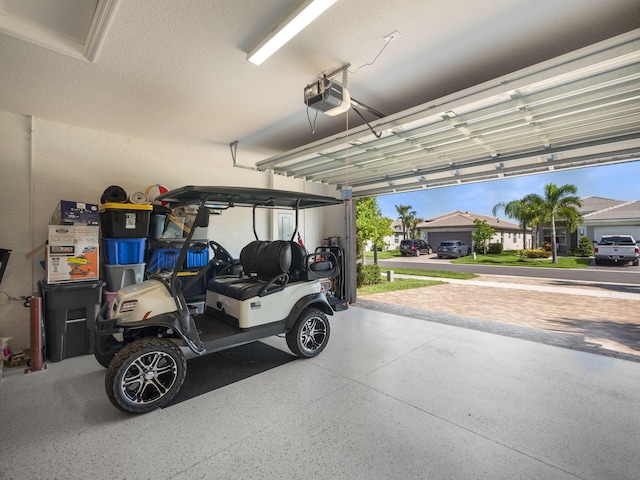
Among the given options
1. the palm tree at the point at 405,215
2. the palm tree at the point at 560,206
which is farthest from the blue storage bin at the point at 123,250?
the palm tree at the point at 405,215

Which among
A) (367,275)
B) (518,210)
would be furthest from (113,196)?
(518,210)

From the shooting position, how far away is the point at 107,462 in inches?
66.2

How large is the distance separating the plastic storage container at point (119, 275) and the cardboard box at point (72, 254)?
14 cm

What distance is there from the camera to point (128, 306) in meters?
2.32

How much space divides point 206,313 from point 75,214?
1.97 meters

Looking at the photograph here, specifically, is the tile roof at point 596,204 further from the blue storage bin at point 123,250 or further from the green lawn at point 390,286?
the blue storage bin at point 123,250

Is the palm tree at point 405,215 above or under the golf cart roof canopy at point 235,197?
above

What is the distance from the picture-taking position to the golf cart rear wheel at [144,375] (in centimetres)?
210

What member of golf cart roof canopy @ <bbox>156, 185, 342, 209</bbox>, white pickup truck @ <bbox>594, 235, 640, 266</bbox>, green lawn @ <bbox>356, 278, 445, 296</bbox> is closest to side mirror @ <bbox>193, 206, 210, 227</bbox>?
golf cart roof canopy @ <bbox>156, 185, 342, 209</bbox>

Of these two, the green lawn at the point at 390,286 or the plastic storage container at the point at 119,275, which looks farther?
the green lawn at the point at 390,286

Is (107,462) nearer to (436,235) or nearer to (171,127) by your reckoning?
(171,127)

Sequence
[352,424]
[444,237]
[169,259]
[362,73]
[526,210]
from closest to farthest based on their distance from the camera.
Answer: [352,424]
[362,73]
[169,259]
[526,210]
[444,237]

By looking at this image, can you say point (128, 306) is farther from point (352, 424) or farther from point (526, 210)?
point (526, 210)

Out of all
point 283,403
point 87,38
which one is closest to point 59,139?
point 87,38
